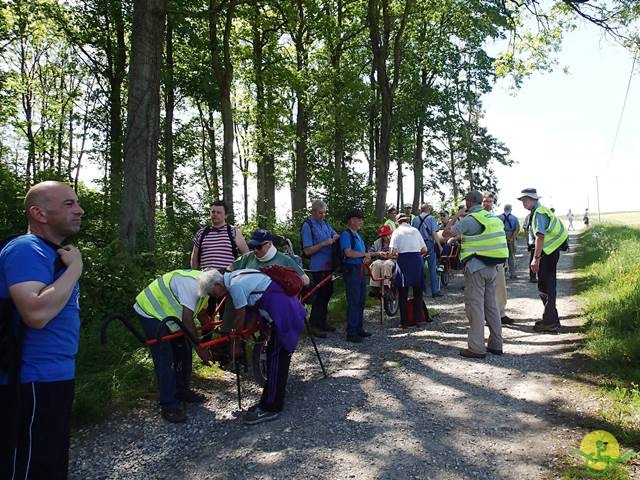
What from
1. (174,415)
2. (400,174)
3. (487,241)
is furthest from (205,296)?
(400,174)

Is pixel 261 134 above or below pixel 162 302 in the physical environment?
above

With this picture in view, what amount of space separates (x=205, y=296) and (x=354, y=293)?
3.37 metres

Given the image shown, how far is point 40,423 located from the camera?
8.34ft

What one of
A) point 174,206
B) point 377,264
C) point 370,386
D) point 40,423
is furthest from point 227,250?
point 174,206

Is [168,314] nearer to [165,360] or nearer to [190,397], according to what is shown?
[165,360]

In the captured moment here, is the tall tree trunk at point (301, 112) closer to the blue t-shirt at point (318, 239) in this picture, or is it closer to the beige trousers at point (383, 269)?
the beige trousers at point (383, 269)

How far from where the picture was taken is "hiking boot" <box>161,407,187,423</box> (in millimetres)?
4906

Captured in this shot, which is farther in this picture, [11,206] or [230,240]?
[11,206]

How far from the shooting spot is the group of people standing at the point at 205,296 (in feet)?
8.17

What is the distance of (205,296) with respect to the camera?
4.91 metres

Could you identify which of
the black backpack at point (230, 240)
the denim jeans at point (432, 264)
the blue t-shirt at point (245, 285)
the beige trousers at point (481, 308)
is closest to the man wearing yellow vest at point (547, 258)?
the beige trousers at point (481, 308)

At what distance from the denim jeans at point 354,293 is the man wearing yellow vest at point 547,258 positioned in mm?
2787

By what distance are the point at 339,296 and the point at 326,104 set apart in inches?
532

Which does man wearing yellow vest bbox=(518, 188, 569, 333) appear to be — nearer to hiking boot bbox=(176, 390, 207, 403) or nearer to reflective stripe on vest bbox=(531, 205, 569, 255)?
reflective stripe on vest bbox=(531, 205, 569, 255)
